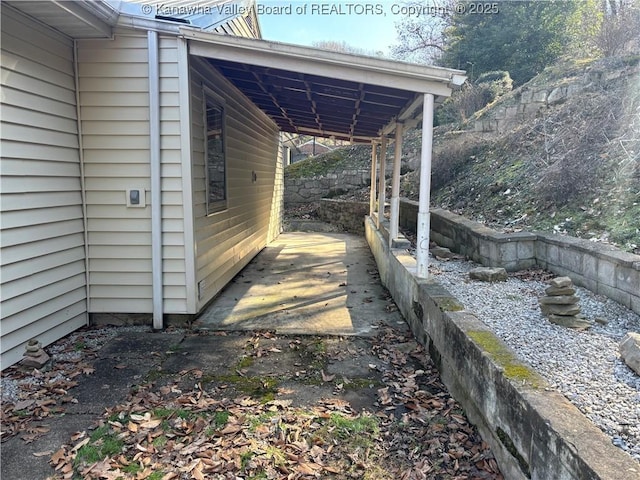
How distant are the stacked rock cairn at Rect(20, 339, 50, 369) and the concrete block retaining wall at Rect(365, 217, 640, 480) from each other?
319 centimetres

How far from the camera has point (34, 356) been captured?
11.2 ft

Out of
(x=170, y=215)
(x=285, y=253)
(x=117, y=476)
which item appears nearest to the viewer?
(x=117, y=476)

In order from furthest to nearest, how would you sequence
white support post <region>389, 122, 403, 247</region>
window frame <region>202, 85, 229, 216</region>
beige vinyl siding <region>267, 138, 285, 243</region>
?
beige vinyl siding <region>267, 138, 285, 243</region>, white support post <region>389, 122, 403, 247</region>, window frame <region>202, 85, 229, 216</region>

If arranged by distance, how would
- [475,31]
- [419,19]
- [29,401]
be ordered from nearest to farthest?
[29,401]
[475,31]
[419,19]

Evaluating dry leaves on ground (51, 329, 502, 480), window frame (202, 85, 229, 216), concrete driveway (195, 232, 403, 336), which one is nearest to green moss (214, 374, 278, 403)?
dry leaves on ground (51, 329, 502, 480)

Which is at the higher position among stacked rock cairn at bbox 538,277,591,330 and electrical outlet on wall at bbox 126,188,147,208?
electrical outlet on wall at bbox 126,188,147,208

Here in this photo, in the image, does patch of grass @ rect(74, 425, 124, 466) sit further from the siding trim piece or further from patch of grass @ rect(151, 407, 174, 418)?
the siding trim piece

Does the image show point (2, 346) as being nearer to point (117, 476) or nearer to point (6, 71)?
point (117, 476)

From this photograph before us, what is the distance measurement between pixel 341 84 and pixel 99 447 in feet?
13.6

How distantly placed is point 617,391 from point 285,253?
23.0 feet

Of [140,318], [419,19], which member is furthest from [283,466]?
[419,19]

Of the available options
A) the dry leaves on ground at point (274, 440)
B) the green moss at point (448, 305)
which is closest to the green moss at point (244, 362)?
the dry leaves on ground at point (274, 440)

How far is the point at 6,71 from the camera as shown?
3207mm

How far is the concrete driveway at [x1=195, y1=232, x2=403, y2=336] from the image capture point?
4531 mm
